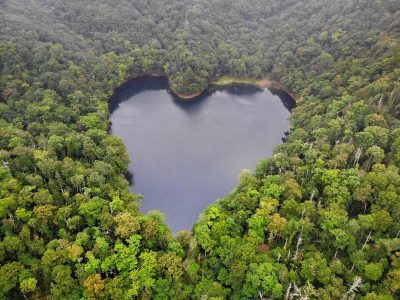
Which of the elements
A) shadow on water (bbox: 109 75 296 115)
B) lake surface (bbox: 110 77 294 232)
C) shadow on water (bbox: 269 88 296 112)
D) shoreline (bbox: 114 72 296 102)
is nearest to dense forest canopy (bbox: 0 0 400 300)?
shoreline (bbox: 114 72 296 102)

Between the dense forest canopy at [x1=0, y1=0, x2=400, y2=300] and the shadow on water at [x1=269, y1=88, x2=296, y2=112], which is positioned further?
the shadow on water at [x1=269, y1=88, x2=296, y2=112]

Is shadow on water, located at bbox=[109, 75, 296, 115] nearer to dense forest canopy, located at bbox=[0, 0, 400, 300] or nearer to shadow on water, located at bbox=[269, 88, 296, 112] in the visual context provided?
shadow on water, located at bbox=[269, 88, 296, 112]

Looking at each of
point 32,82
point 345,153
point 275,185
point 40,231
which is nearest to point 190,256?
point 275,185

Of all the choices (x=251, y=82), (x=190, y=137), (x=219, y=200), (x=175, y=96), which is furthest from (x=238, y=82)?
(x=219, y=200)

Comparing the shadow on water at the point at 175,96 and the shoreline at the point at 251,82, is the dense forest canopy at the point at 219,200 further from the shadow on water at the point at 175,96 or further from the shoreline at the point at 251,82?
the shadow on water at the point at 175,96

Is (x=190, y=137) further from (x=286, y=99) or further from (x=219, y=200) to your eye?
(x=286, y=99)
